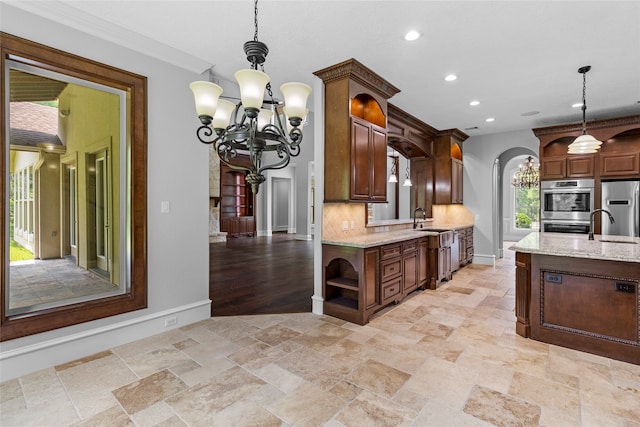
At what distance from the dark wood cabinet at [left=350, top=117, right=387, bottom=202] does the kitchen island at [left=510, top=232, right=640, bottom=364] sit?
5.38 ft

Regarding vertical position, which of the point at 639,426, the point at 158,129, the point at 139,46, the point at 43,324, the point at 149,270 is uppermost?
the point at 139,46

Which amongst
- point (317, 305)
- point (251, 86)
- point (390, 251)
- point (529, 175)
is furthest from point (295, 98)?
point (529, 175)

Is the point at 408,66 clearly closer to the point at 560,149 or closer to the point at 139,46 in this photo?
the point at 139,46

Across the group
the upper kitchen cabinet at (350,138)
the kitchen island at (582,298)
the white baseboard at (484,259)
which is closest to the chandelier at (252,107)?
the upper kitchen cabinet at (350,138)

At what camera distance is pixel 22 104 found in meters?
2.48

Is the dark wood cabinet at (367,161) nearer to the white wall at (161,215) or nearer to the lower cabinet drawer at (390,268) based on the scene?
the lower cabinet drawer at (390,268)

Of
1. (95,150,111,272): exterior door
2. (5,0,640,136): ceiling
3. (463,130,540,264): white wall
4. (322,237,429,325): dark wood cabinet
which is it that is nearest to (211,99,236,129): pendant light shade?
(5,0,640,136): ceiling

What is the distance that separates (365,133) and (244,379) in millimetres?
2848

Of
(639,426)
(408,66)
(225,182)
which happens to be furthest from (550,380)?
(225,182)

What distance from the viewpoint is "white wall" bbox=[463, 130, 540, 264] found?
683cm

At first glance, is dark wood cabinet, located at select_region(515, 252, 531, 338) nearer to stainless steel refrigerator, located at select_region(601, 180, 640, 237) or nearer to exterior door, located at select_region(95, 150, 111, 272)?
stainless steel refrigerator, located at select_region(601, 180, 640, 237)

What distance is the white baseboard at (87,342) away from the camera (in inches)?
92.2

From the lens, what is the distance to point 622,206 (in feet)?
16.8

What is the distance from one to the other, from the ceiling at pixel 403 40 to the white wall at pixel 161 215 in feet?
0.43
